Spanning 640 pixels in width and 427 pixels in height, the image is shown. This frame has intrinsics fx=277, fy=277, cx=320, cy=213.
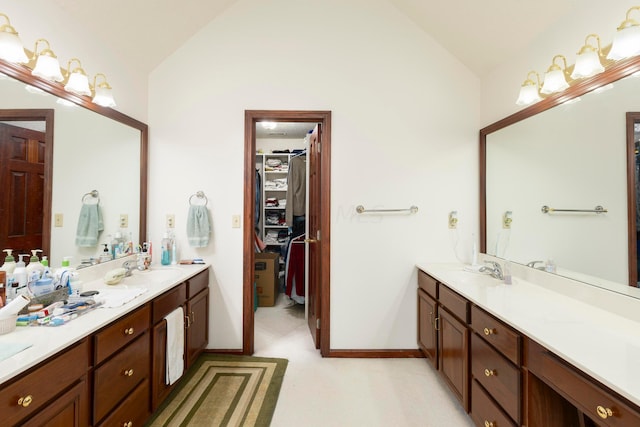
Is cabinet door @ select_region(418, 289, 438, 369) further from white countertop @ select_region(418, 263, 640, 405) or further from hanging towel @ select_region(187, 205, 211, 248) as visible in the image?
hanging towel @ select_region(187, 205, 211, 248)

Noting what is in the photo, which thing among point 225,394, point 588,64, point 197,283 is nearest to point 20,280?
point 197,283

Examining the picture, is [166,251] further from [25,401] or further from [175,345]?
[25,401]

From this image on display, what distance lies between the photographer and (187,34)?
2.33 metres

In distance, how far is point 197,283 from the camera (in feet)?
7.07

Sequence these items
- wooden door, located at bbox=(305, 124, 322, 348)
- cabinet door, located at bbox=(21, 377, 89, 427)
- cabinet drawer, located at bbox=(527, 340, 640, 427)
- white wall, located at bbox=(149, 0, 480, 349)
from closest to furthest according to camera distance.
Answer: cabinet drawer, located at bbox=(527, 340, 640, 427)
cabinet door, located at bbox=(21, 377, 89, 427)
white wall, located at bbox=(149, 0, 480, 349)
wooden door, located at bbox=(305, 124, 322, 348)

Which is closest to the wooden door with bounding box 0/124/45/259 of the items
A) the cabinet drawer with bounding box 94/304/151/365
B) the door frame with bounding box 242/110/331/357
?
the cabinet drawer with bounding box 94/304/151/365

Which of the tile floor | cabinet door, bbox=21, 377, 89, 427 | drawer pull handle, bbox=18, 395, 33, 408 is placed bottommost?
the tile floor

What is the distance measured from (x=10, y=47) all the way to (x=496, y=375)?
2701 mm

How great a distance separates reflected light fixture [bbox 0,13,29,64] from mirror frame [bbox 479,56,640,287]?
279cm

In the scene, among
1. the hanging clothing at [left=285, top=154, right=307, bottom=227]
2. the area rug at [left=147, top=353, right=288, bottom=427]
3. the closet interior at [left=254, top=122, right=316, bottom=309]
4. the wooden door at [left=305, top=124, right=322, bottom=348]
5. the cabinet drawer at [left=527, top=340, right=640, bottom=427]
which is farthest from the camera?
the hanging clothing at [left=285, top=154, right=307, bottom=227]

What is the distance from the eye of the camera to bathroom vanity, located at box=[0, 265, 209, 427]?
0.89 metres

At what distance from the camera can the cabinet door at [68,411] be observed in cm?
94

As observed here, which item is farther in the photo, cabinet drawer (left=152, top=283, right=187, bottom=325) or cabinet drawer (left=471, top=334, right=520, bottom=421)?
cabinet drawer (left=152, top=283, right=187, bottom=325)

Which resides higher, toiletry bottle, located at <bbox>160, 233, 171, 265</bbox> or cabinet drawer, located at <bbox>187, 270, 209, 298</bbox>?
toiletry bottle, located at <bbox>160, 233, 171, 265</bbox>
